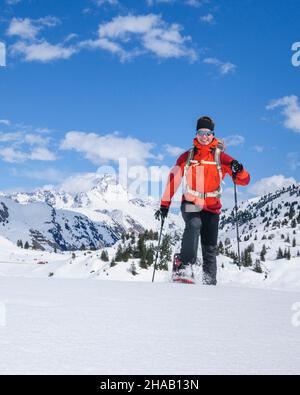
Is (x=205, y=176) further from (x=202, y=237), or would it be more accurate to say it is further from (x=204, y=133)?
(x=202, y=237)

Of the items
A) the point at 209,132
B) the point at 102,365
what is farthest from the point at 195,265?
the point at 102,365

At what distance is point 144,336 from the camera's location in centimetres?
323

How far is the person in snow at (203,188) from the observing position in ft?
31.0

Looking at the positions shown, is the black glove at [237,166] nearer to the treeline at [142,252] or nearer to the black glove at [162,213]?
the black glove at [162,213]

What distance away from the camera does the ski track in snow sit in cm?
246

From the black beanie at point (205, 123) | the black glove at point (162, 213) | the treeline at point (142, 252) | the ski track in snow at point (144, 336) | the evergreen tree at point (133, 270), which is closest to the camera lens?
the ski track in snow at point (144, 336)

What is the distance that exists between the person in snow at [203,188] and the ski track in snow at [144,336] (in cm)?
401

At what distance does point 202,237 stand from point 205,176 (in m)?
1.37

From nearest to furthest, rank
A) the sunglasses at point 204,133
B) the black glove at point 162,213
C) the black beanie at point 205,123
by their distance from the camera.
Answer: the sunglasses at point 204,133, the black beanie at point 205,123, the black glove at point 162,213

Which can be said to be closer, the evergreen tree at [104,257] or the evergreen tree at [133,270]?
the evergreen tree at [133,270]

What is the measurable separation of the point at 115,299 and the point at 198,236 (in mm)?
4416

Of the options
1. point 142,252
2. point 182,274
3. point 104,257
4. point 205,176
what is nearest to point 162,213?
point 205,176

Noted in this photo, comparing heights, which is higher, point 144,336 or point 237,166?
point 237,166

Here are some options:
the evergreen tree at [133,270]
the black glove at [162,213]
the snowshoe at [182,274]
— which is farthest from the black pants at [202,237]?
the evergreen tree at [133,270]
